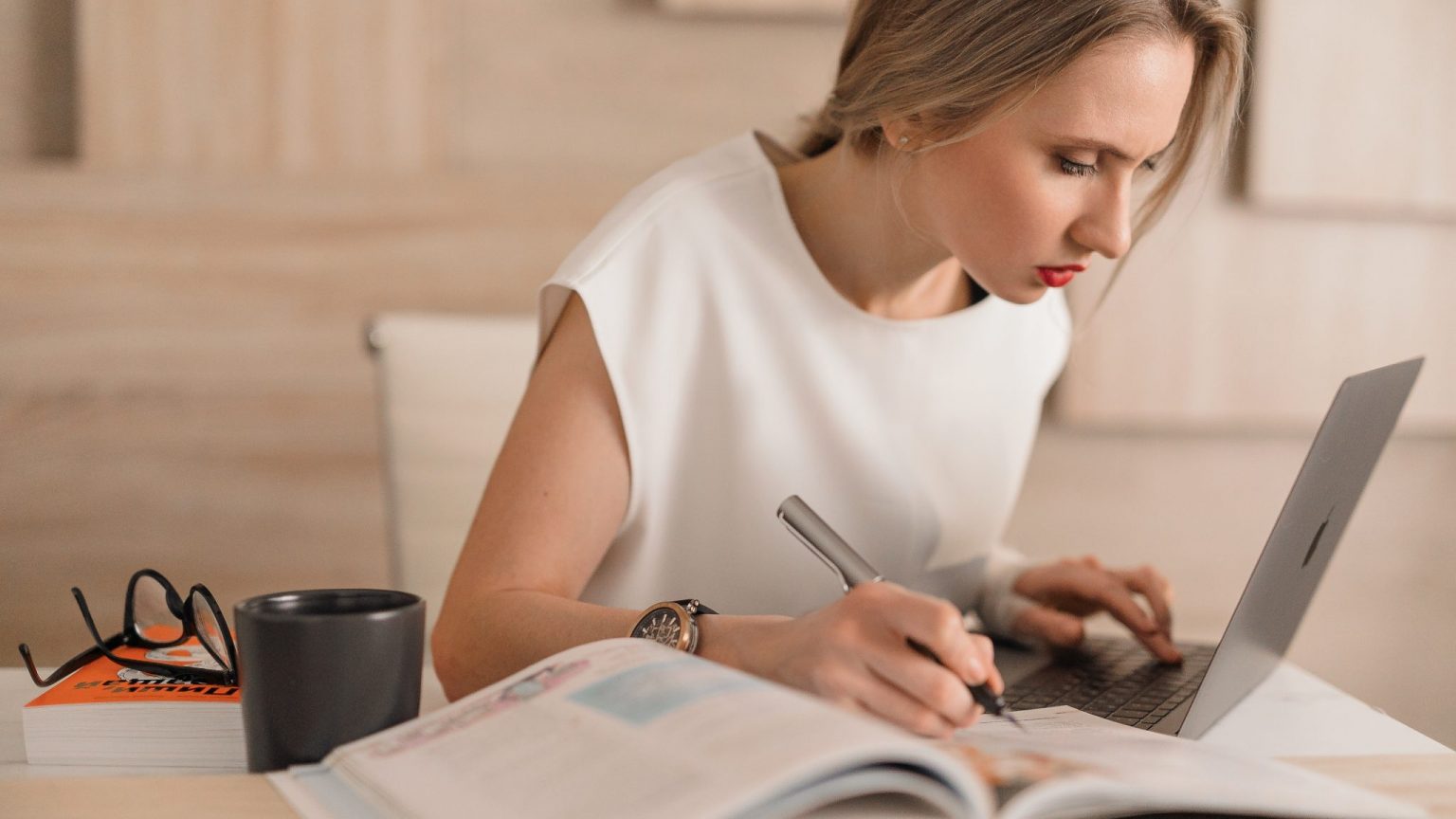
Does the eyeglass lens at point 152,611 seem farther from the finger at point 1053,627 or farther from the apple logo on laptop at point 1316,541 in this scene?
the apple logo on laptop at point 1316,541

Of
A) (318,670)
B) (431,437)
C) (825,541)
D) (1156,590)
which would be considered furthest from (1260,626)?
(431,437)

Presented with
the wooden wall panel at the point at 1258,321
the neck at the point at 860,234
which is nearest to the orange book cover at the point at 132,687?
the neck at the point at 860,234

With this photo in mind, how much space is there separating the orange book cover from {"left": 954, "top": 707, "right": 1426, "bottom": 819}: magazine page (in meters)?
0.45

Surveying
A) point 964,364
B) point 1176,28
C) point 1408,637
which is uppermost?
point 1176,28

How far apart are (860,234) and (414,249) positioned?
113cm

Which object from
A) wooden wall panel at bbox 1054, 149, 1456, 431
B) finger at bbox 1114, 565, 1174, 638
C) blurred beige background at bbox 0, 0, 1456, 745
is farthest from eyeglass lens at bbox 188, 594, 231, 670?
wooden wall panel at bbox 1054, 149, 1456, 431

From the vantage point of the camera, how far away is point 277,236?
2.12m

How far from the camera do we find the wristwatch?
778 millimetres

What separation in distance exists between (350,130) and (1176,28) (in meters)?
1.54

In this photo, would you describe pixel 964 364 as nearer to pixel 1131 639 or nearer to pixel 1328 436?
pixel 1131 639

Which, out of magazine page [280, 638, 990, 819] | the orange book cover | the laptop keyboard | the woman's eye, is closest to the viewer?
magazine page [280, 638, 990, 819]

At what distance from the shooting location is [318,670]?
0.67 meters

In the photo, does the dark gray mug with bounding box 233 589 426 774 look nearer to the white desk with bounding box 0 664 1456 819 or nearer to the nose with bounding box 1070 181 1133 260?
the white desk with bounding box 0 664 1456 819

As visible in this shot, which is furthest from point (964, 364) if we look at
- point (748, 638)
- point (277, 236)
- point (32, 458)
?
point (32, 458)
